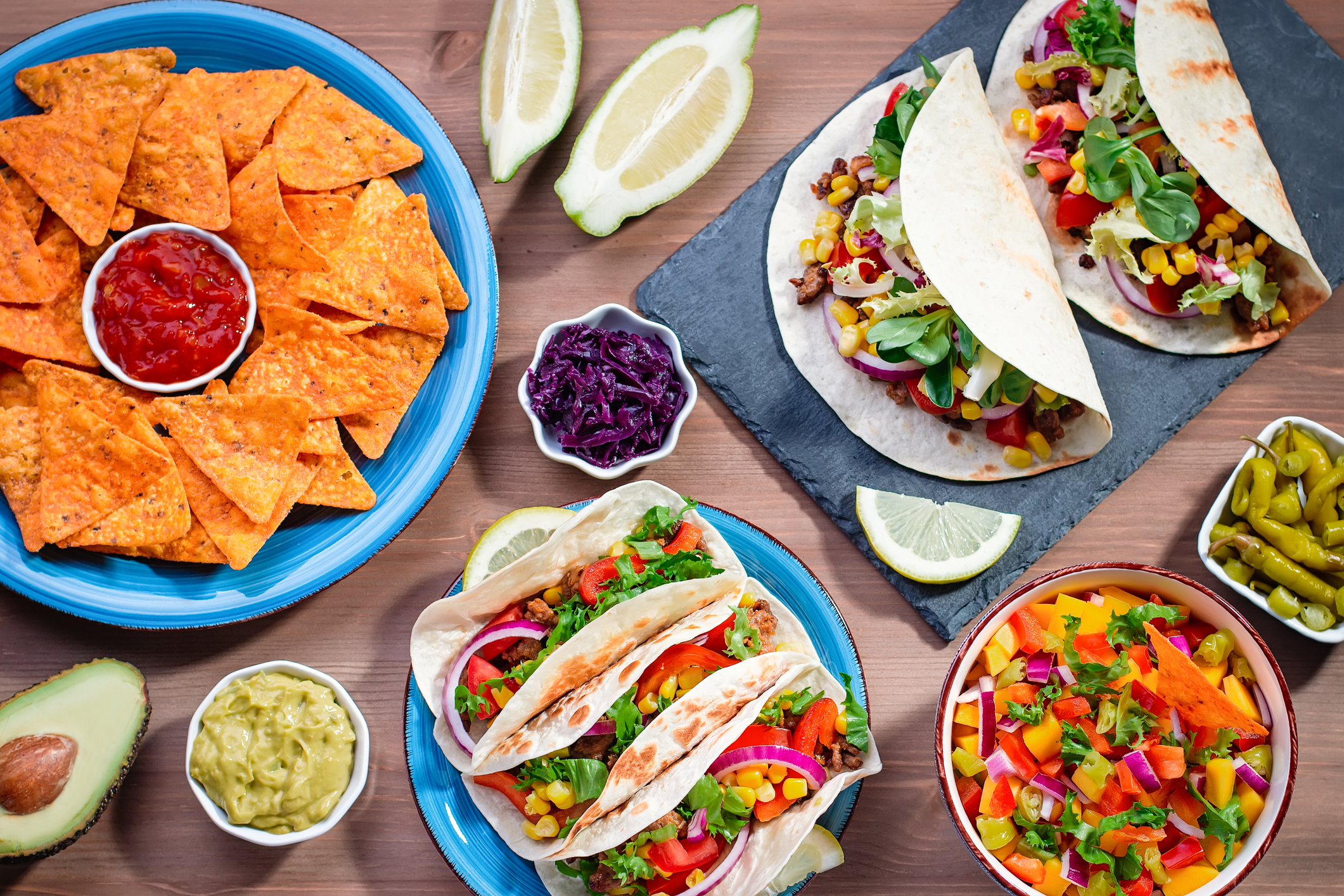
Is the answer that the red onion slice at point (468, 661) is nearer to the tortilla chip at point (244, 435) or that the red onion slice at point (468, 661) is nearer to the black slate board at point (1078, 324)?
the tortilla chip at point (244, 435)

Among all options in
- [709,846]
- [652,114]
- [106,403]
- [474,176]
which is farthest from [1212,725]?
[106,403]

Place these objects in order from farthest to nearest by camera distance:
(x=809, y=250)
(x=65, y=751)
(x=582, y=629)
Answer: (x=809, y=250) < (x=65, y=751) < (x=582, y=629)

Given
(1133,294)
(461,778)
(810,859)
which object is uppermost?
(1133,294)

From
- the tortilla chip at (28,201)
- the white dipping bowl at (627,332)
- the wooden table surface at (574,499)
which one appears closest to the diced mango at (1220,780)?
the wooden table surface at (574,499)

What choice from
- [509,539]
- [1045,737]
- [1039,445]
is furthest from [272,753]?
[1039,445]

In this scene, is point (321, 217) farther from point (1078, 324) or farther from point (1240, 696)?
point (1240, 696)

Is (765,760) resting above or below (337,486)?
below

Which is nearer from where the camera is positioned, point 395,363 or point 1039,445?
point 395,363
